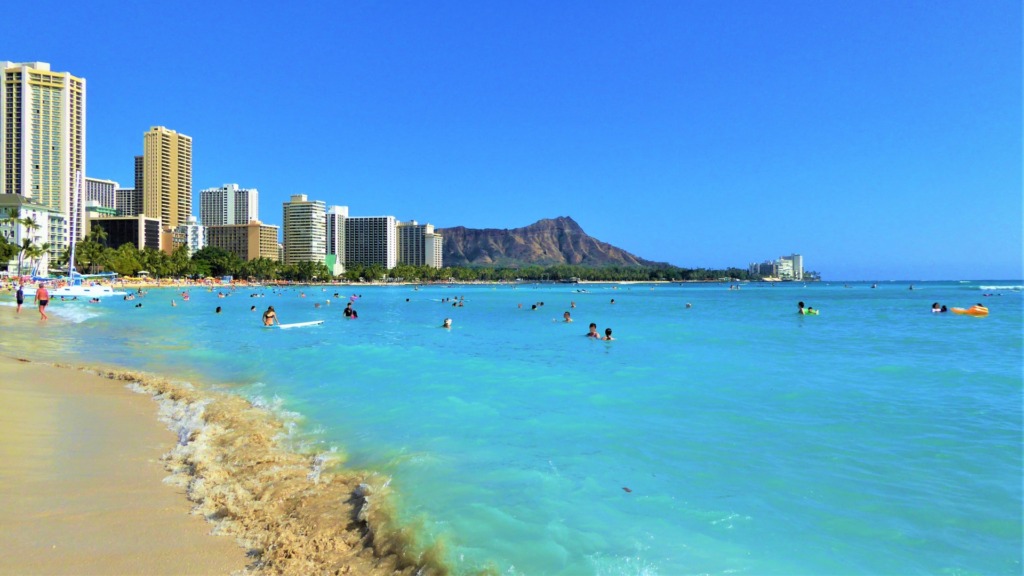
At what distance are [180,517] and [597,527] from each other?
3.72 m

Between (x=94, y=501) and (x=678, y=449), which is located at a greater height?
(x=94, y=501)

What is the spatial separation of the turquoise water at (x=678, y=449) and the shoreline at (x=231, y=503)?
1.48 feet

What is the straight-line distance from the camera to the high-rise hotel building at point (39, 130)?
12738 cm

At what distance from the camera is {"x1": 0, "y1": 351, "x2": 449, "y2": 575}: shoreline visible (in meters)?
4.45

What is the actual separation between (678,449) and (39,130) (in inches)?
6542

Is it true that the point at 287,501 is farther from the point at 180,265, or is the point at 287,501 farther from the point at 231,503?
the point at 180,265

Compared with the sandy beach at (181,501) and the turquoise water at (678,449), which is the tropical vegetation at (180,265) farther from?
the sandy beach at (181,501)

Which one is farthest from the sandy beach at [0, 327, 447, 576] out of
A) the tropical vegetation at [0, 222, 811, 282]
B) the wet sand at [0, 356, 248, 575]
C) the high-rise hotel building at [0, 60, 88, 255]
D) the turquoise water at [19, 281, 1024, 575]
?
the high-rise hotel building at [0, 60, 88, 255]

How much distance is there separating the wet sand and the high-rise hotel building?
485ft

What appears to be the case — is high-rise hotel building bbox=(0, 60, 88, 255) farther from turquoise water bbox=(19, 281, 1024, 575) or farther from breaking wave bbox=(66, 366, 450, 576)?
breaking wave bbox=(66, 366, 450, 576)

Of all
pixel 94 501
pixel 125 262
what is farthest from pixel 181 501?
pixel 125 262

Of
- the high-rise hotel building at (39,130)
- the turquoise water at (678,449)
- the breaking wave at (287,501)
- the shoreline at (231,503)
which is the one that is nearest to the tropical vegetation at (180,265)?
the high-rise hotel building at (39,130)

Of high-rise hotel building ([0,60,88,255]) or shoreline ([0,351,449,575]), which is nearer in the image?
shoreline ([0,351,449,575])

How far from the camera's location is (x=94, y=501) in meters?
5.41
